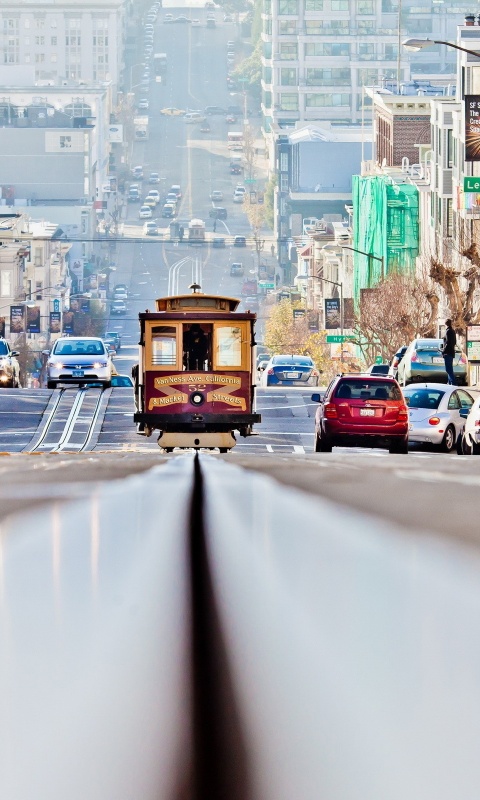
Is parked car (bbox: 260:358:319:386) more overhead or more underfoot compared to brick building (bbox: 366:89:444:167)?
more underfoot

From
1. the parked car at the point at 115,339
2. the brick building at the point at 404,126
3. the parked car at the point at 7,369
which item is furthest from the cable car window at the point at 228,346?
the parked car at the point at 115,339

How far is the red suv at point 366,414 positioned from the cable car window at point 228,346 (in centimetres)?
201

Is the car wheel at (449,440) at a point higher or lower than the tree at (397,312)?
lower

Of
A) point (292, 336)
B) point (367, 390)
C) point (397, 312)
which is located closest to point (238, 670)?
point (367, 390)

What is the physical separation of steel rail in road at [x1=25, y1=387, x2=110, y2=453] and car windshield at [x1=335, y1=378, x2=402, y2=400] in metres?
8.49

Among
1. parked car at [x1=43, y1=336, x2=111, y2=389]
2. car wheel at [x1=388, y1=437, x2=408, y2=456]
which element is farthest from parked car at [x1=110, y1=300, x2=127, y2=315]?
car wheel at [x1=388, y1=437, x2=408, y2=456]

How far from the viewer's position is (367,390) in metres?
30.3

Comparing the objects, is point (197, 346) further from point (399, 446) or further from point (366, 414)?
point (399, 446)

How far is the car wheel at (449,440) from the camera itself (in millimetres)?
31797

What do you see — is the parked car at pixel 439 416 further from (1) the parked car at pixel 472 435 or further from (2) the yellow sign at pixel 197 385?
(2) the yellow sign at pixel 197 385

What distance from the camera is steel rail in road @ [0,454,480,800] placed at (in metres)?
2.27

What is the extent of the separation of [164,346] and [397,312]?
48.9m

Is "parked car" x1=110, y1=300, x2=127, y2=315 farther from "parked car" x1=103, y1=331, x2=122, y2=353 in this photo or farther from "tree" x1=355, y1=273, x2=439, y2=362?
"tree" x1=355, y1=273, x2=439, y2=362

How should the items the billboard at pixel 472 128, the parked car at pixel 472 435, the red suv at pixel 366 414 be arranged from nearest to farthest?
the parked car at pixel 472 435 < the red suv at pixel 366 414 < the billboard at pixel 472 128
